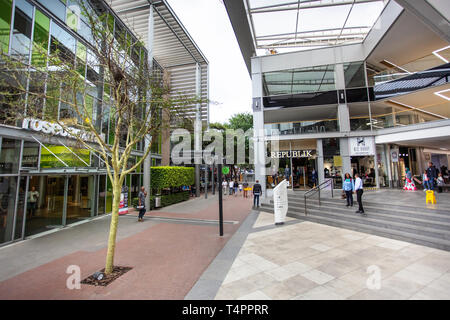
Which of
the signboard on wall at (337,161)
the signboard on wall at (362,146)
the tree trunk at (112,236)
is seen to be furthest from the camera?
the signboard on wall at (337,161)

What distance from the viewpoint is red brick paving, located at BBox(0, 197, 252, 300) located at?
3.89 metres

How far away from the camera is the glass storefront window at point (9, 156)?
7262 millimetres

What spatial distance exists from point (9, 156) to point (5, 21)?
5094 millimetres

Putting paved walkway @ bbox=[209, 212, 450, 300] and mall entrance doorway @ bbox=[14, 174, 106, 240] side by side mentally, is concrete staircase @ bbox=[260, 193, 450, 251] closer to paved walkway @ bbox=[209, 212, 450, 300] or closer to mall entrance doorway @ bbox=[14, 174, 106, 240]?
paved walkway @ bbox=[209, 212, 450, 300]

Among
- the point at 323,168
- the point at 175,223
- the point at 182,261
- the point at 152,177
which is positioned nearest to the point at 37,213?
the point at 175,223

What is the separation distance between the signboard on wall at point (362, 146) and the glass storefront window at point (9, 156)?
63.2 feet

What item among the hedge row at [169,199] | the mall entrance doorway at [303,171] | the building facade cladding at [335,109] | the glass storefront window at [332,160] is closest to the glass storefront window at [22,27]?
the hedge row at [169,199]

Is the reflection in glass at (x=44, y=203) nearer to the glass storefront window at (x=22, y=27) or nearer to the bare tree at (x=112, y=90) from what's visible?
the bare tree at (x=112, y=90)

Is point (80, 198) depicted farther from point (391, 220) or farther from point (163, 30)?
point (163, 30)

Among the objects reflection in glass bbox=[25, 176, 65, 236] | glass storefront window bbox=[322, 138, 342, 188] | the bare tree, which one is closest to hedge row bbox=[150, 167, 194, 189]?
reflection in glass bbox=[25, 176, 65, 236]

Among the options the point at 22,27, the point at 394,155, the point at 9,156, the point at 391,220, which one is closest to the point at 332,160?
Answer: the point at 394,155

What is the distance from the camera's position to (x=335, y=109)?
1736cm
